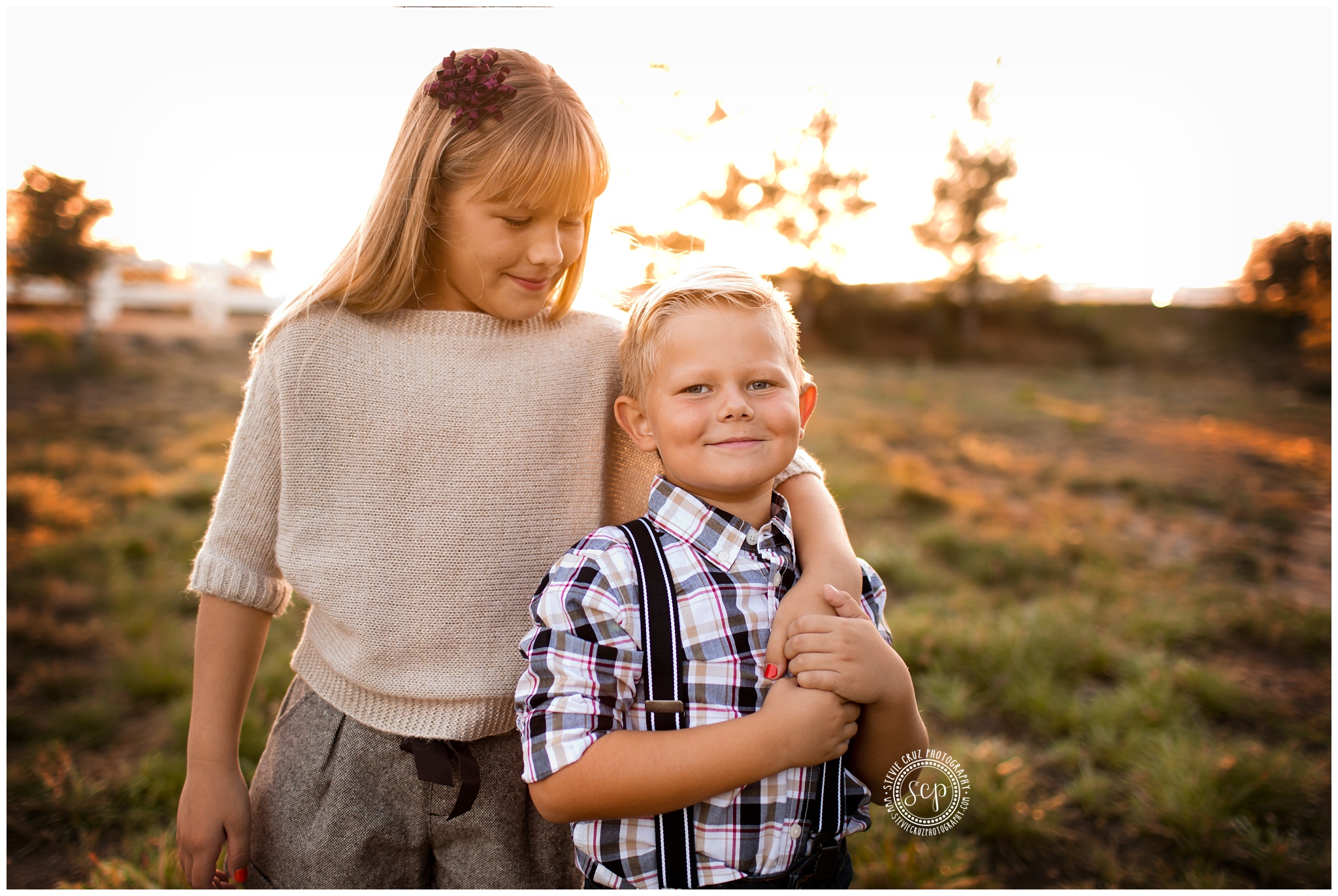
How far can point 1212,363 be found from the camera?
34.4 ft

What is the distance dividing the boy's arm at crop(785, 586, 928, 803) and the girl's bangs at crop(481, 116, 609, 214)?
805 millimetres

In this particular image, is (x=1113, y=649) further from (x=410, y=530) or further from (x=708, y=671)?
(x=410, y=530)

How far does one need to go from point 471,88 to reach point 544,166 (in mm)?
186

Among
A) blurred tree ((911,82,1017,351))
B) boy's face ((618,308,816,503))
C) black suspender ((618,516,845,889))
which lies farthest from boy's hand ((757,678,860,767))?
blurred tree ((911,82,1017,351))

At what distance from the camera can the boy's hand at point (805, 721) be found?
1.08 meters

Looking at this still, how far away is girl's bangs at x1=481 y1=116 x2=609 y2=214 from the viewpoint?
1330mm

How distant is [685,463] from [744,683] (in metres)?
0.34

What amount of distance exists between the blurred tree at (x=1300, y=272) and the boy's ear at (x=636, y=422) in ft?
10.2

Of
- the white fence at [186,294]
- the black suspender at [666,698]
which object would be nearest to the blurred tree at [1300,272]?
the black suspender at [666,698]

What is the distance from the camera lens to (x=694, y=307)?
125 cm

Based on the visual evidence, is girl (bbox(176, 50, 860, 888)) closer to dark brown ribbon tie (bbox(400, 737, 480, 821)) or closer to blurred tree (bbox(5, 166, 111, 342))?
dark brown ribbon tie (bbox(400, 737, 480, 821))

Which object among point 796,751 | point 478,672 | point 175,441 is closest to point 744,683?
point 796,751

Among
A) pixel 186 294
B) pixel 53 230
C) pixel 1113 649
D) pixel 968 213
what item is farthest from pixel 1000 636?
pixel 968 213

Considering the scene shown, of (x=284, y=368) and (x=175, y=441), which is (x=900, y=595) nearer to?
(x=284, y=368)
